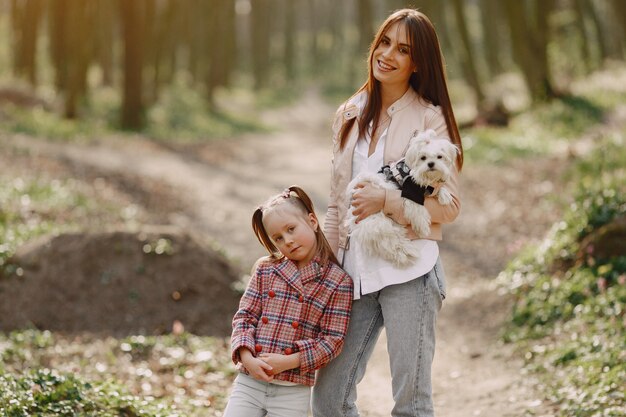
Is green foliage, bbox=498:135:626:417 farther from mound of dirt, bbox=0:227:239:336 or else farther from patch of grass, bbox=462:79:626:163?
patch of grass, bbox=462:79:626:163

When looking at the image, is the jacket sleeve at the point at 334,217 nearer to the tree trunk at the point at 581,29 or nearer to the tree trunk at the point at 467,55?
the tree trunk at the point at 467,55

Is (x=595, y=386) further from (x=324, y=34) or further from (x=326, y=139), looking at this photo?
(x=324, y=34)

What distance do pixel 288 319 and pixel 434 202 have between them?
91 cm

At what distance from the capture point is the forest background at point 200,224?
6.02 m

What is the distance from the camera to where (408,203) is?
347cm

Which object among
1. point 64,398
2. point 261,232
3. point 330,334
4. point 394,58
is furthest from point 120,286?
point 394,58

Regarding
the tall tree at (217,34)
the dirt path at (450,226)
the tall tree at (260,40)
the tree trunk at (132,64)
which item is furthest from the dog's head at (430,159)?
the tall tree at (260,40)

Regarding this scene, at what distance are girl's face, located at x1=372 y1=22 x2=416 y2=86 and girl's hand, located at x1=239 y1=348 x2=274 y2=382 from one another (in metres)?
1.51

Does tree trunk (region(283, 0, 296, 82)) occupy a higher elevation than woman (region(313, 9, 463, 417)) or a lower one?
higher

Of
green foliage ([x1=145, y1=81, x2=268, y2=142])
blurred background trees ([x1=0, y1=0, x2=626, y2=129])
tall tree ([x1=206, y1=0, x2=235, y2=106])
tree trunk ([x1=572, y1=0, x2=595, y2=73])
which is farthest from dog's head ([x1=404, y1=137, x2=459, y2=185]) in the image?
tree trunk ([x1=572, y1=0, x2=595, y2=73])

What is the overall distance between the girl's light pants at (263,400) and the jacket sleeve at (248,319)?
14cm

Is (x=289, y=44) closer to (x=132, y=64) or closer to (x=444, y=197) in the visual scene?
(x=132, y=64)

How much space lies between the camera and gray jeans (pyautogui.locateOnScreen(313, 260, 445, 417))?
3.57 meters

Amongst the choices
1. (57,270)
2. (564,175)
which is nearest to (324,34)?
(564,175)
